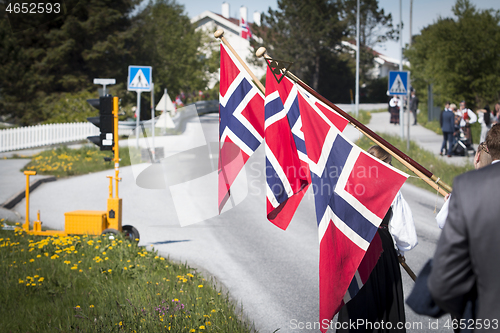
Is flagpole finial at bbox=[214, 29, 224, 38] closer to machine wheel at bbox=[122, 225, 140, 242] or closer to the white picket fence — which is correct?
machine wheel at bbox=[122, 225, 140, 242]

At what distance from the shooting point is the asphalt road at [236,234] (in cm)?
543

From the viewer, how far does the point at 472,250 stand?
1.79 meters

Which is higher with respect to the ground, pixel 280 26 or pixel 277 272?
pixel 280 26

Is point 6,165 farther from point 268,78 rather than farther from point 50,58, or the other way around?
point 50,58

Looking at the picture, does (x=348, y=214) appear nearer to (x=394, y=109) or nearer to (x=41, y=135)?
(x=41, y=135)

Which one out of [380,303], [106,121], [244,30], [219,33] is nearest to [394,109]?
[106,121]

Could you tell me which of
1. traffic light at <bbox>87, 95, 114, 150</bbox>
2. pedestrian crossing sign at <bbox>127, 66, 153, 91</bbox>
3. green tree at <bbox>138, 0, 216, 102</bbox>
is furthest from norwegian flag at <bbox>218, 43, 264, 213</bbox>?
green tree at <bbox>138, 0, 216, 102</bbox>

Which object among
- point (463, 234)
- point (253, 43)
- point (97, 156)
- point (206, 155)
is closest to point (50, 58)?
point (97, 156)

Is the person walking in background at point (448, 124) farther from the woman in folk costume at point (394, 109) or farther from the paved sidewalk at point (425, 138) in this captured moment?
the woman in folk costume at point (394, 109)

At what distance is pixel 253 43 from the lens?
53781mm

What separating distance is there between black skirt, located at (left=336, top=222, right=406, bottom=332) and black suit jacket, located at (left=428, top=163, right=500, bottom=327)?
154cm

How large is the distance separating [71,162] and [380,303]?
53.4ft

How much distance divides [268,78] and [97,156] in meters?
16.7

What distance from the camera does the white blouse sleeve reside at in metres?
3.41
